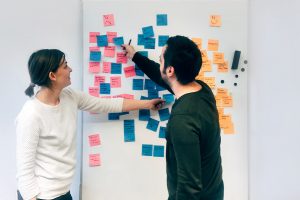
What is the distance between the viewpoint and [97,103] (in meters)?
1.86

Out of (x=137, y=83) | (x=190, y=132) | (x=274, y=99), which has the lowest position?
(x=190, y=132)

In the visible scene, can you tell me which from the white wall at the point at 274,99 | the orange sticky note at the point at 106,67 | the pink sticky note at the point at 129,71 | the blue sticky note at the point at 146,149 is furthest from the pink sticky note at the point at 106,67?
the white wall at the point at 274,99

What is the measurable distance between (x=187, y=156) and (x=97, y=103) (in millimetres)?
808

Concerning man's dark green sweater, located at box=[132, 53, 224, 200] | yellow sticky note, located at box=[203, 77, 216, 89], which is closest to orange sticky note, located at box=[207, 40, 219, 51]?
yellow sticky note, located at box=[203, 77, 216, 89]

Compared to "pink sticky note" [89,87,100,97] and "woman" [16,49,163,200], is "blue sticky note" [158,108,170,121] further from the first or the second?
"woman" [16,49,163,200]

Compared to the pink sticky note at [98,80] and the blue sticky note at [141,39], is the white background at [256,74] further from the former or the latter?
the blue sticky note at [141,39]

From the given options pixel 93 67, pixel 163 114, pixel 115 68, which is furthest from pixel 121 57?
pixel 163 114

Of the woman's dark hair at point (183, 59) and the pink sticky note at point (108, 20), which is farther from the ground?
the pink sticky note at point (108, 20)

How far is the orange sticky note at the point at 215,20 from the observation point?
1.97 m

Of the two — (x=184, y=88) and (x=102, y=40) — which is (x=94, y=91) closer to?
(x=102, y=40)

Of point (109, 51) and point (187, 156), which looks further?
point (109, 51)

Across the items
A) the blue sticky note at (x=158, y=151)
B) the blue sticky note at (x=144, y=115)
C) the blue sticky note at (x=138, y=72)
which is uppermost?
the blue sticky note at (x=138, y=72)

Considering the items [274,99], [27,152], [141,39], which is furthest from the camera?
[274,99]

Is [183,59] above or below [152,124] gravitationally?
above
